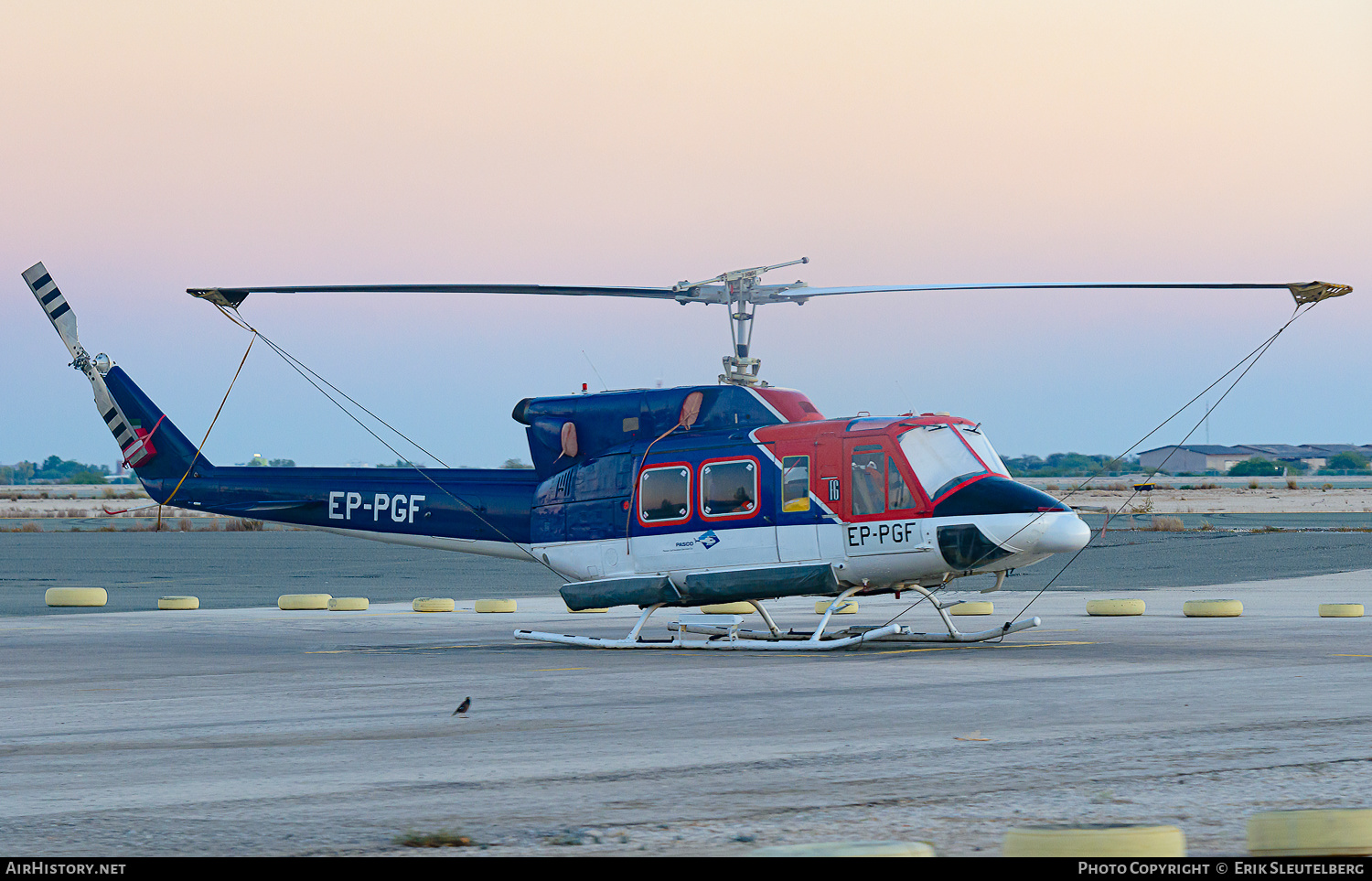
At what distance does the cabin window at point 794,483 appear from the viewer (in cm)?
1744

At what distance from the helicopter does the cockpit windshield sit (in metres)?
0.02

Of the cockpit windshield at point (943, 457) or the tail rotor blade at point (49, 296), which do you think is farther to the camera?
the tail rotor blade at point (49, 296)

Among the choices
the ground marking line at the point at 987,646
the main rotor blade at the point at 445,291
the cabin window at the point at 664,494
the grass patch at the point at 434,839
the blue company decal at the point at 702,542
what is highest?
the main rotor blade at the point at 445,291

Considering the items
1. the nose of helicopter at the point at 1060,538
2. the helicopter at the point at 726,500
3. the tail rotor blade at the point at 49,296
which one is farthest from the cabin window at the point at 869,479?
the tail rotor blade at the point at 49,296

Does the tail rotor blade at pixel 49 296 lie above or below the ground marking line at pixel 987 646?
above

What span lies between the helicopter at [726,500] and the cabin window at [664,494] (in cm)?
2

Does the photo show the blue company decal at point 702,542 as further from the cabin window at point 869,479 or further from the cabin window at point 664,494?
the cabin window at point 869,479

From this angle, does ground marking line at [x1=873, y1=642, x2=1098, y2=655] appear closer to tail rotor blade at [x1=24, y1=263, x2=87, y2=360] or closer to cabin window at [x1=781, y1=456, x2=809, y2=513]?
cabin window at [x1=781, y1=456, x2=809, y2=513]

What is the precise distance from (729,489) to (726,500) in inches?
5.9

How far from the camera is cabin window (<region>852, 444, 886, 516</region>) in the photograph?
56.0ft

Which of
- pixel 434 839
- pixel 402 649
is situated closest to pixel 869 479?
pixel 402 649

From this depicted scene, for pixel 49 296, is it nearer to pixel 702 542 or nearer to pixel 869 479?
pixel 702 542
